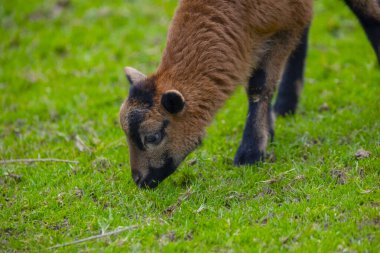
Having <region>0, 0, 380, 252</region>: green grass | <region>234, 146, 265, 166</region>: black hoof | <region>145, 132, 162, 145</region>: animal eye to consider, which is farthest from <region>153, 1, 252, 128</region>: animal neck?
<region>0, 0, 380, 252</region>: green grass

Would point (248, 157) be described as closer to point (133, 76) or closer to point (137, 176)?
point (137, 176)

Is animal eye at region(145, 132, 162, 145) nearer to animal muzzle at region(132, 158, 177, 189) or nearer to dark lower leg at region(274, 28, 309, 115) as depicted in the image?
animal muzzle at region(132, 158, 177, 189)

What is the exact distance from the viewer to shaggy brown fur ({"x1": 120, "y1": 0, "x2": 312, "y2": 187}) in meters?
7.34

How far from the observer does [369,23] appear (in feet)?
28.7

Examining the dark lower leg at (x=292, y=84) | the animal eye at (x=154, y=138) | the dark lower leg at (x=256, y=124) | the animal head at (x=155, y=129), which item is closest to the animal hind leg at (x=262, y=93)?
the dark lower leg at (x=256, y=124)

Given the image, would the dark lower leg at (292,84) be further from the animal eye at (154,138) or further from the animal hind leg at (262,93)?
the animal eye at (154,138)

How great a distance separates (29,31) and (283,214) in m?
9.93

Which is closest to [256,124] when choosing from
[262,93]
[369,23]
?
[262,93]

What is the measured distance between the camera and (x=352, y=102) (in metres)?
9.62

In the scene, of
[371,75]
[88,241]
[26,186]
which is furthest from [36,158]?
[371,75]

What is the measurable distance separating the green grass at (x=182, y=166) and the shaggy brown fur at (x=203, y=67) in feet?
1.67

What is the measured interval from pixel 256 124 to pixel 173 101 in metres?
1.58

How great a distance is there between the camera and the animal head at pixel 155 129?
23.7 feet

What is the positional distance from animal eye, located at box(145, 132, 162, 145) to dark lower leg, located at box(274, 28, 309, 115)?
303 cm
